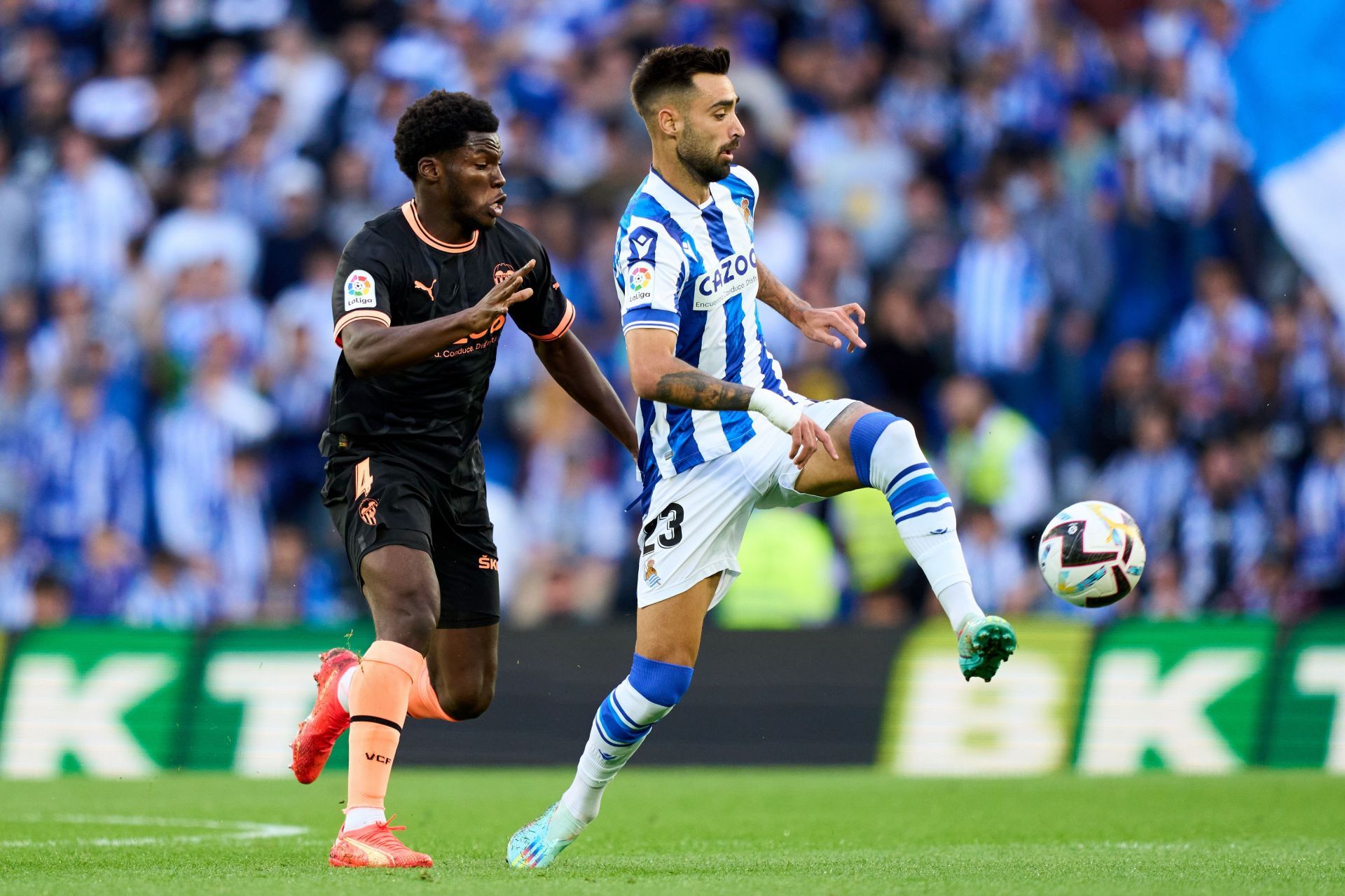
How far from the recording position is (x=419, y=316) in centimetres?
631

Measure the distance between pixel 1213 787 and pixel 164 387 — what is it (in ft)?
29.5

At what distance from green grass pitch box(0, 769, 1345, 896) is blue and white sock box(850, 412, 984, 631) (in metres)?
0.97

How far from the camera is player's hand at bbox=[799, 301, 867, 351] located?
6.29 metres

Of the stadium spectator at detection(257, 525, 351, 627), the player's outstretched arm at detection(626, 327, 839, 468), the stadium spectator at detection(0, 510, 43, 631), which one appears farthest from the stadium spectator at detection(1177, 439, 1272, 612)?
the stadium spectator at detection(0, 510, 43, 631)

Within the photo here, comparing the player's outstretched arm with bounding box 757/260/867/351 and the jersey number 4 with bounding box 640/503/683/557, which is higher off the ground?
the player's outstretched arm with bounding box 757/260/867/351

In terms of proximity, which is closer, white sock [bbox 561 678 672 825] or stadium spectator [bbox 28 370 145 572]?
white sock [bbox 561 678 672 825]

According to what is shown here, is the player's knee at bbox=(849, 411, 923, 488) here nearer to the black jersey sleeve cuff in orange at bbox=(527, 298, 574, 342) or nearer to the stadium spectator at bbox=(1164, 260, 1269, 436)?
A: the black jersey sleeve cuff in orange at bbox=(527, 298, 574, 342)

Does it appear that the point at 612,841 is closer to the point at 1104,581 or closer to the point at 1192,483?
the point at 1104,581

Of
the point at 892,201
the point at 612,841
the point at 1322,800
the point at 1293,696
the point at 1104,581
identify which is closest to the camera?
the point at 1104,581

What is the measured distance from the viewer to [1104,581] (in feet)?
19.3

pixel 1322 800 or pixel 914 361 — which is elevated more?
pixel 914 361

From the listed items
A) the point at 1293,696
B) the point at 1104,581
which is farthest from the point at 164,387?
the point at 1104,581

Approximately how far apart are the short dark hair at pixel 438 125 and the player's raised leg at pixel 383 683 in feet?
4.65

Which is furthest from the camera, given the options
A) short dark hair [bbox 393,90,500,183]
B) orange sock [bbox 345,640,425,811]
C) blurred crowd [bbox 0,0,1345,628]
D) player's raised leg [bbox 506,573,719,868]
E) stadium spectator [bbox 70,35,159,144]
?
stadium spectator [bbox 70,35,159,144]
